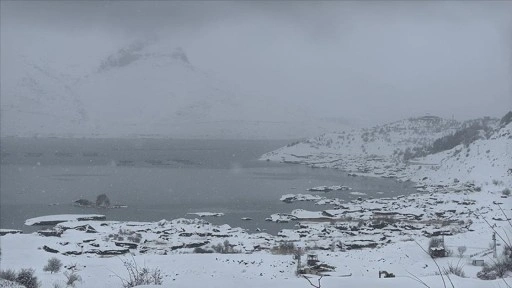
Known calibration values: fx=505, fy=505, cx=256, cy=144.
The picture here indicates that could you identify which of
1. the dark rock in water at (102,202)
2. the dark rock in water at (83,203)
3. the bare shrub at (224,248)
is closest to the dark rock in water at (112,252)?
the bare shrub at (224,248)

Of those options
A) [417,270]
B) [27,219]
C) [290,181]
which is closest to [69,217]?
[27,219]

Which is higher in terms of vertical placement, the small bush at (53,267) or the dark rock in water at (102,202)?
the small bush at (53,267)

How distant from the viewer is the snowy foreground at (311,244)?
42.8 feet

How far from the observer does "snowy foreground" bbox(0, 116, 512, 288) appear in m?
13.0

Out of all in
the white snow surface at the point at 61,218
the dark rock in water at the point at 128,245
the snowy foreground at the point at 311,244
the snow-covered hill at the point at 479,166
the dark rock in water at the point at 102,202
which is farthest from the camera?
the snow-covered hill at the point at 479,166

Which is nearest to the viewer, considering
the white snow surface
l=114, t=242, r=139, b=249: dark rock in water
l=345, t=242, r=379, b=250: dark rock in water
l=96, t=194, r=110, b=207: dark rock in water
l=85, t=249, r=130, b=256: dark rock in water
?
l=85, t=249, r=130, b=256: dark rock in water

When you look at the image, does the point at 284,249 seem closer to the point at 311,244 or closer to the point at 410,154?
the point at 311,244

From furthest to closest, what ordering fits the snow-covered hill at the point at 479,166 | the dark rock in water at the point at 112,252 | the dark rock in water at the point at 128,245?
the snow-covered hill at the point at 479,166, the dark rock in water at the point at 128,245, the dark rock in water at the point at 112,252

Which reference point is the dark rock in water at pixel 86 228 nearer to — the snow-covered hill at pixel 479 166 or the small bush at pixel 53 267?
the small bush at pixel 53 267

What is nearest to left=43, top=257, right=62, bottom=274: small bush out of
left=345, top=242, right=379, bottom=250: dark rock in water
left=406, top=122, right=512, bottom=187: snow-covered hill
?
left=345, top=242, right=379, bottom=250: dark rock in water

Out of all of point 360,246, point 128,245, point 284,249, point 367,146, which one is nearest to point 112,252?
point 128,245

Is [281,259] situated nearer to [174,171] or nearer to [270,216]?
[270,216]

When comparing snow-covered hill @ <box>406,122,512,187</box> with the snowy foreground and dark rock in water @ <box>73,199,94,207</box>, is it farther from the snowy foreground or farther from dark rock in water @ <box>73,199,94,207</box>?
dark rock in water @ <box>73,199,94,207</box>

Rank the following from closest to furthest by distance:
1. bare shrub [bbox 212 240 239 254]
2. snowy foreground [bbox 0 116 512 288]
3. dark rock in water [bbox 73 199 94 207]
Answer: snowy foreground [bbox 0 116 512 288]
bare shrub [bbox 212 240 239 254]
dark rock in water [bbox 73 199 94 207]
